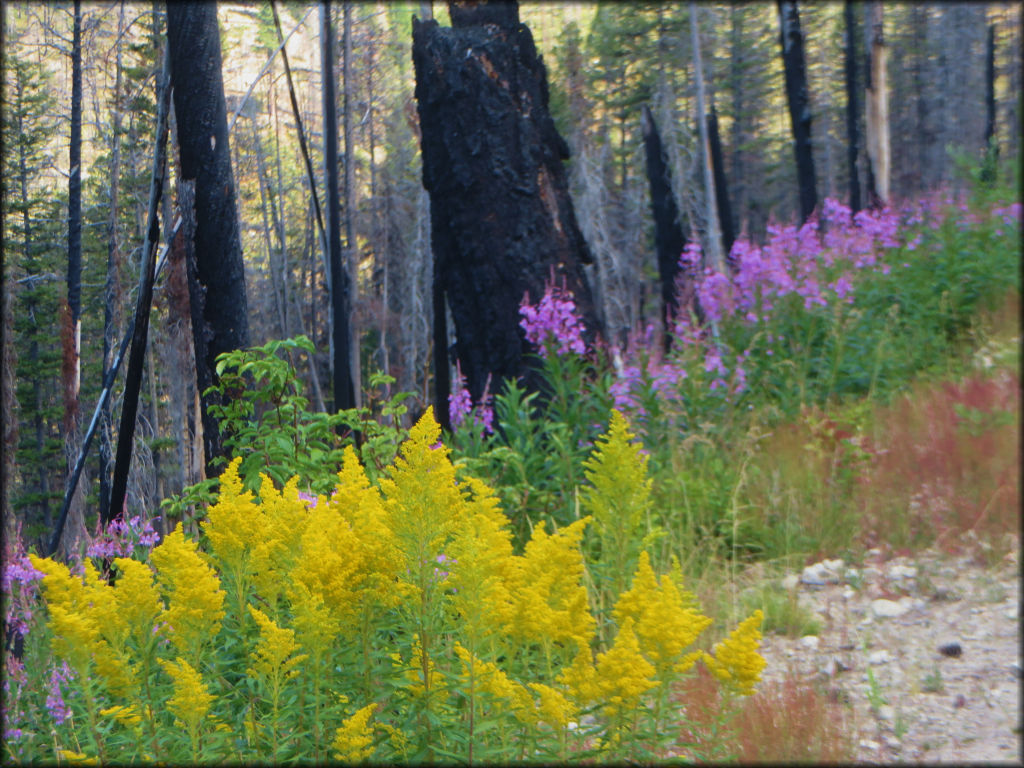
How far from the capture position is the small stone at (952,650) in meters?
2.83

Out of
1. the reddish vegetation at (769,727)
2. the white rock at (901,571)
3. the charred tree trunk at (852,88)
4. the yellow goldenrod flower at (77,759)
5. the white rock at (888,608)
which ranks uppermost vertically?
the charred tree trunk at (852,88)

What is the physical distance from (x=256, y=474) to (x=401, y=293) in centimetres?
2173

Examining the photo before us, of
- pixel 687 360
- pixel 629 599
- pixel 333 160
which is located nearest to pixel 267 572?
pixel 629 599

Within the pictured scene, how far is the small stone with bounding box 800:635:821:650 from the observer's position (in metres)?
3.19

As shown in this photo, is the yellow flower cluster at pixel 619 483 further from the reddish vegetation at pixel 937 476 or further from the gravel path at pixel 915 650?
the reddish vegetation at pixel 937 476

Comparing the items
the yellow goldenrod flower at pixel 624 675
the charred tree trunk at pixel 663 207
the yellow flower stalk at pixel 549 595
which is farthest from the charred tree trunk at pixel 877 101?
the yellow goldenrod flower at pixel 624 675

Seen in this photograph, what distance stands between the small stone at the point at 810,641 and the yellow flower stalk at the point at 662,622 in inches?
58.9

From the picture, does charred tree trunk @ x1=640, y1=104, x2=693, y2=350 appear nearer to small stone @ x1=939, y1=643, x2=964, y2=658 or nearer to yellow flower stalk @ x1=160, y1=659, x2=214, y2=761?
small stone @ x1=939, y1=643, x2=964, y2=658

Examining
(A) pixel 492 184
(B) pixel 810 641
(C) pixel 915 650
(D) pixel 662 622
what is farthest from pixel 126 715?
(A) pixel 492 184

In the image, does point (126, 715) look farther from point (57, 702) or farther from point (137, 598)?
point (57, 702)

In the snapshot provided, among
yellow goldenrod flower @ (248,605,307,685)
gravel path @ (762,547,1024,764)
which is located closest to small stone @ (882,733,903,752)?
gravel path @ (762,547,1024,764)

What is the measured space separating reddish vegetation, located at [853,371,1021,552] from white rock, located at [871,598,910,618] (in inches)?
16.9

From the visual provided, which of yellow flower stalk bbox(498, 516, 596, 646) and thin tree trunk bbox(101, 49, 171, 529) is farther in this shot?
thin tree trunk bbox(101, 49, 171, 529)

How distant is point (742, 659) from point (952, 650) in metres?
1.56
